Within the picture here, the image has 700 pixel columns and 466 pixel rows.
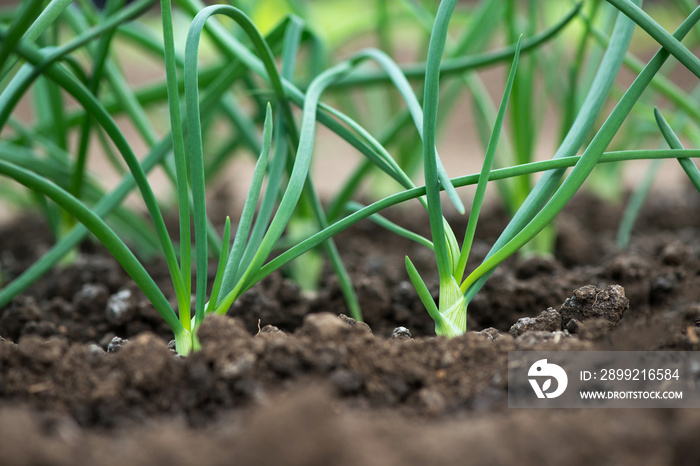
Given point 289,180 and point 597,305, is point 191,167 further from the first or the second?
point 597,305

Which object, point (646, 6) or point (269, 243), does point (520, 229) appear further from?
point (646, 6)

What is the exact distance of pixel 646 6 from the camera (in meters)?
4.52

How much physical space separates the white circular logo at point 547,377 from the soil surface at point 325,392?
22mm

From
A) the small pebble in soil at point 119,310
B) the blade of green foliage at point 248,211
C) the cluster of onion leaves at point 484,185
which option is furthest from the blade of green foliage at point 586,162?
the small pebble in soil at point 119,310

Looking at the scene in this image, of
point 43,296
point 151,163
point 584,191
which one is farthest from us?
point 584,191

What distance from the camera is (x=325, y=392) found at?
33cm

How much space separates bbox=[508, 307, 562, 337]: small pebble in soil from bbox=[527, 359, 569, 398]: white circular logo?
0.40 feet

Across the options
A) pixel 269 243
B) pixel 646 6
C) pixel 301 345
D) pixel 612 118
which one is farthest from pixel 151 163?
pixel 646 6

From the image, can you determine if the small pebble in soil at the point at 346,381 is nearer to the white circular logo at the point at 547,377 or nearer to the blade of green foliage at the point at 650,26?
the white circular logo at the point at 547,377

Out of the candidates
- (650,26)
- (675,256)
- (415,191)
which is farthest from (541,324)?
(675,256)

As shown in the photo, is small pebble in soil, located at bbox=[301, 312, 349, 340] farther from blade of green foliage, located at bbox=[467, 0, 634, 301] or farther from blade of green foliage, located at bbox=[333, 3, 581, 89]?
blade of green foliage, located at bbox=[333, 3, 581, 89]

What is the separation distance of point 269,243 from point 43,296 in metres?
0.53

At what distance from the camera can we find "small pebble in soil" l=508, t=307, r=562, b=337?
1.80 feet

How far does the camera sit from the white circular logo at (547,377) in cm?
40
